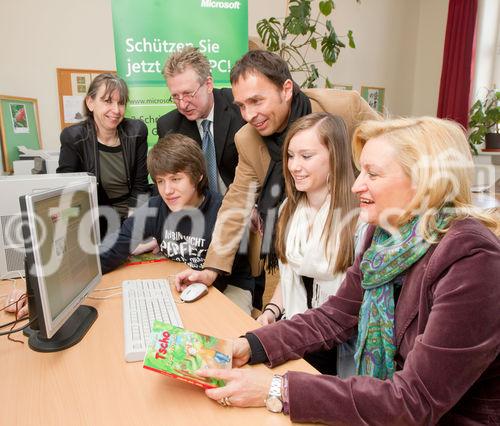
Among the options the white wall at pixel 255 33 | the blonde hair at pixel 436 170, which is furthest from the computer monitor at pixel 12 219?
the white wall at pixel 255 33

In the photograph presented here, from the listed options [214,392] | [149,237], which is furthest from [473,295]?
[149,237]

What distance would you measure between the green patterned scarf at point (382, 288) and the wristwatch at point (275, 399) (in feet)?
0.96

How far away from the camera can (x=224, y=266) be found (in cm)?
159

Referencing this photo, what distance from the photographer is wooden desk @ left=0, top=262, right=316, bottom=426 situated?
820 millimetres

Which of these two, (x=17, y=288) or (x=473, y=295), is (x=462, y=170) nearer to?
(x=473, y=295)

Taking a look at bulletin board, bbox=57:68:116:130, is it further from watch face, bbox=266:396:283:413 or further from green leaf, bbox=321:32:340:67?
watch face, bbox=266:396:283:413

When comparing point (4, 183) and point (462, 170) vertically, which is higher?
point (462, 170)

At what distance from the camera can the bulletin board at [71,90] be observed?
3.37 metres

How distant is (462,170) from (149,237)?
134 centimetres

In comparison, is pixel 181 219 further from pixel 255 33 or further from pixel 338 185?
pixel 255 33

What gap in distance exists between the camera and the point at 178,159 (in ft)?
5.59

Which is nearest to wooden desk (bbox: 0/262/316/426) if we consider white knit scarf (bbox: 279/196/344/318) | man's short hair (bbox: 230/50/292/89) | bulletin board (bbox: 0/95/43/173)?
white knit scarf (bbox: 279/196/344/318)

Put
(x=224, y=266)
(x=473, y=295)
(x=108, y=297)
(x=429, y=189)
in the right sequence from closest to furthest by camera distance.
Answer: (x=473, y=295)
(x=429, y=189)
(x=108, y=297)
(x=224, y=266)

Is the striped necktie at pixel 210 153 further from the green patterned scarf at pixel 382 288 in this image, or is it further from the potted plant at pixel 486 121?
the potted plant at pixel 486 121
